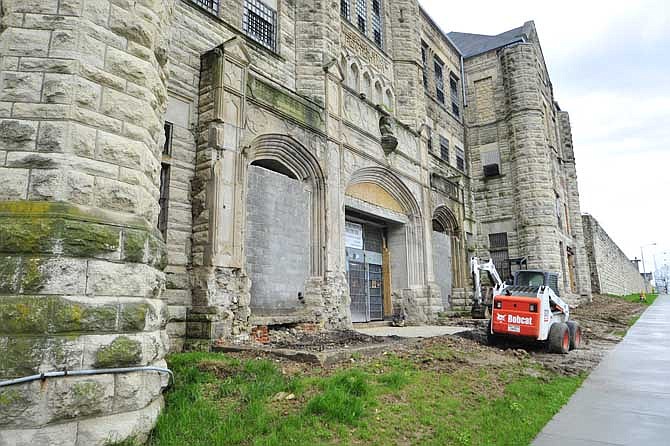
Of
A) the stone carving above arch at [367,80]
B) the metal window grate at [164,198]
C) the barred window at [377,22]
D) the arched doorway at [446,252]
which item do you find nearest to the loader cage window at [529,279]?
the arched doorway at [446,252]

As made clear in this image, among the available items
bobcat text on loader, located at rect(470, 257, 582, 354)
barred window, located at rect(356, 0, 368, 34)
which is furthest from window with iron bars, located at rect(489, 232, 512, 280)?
barred window, located at rect(356, 0, 368, 34)

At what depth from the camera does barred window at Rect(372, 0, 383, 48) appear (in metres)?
20.2

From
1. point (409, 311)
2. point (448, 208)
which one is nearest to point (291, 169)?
point (409, 311)

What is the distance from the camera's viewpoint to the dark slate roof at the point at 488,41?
94.9 feet

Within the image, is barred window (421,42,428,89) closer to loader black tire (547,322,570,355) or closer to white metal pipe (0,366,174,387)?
loader black tire (547,322,570,355)

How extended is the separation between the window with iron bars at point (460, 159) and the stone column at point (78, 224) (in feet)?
77.5

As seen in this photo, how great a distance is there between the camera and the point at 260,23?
1402 cm

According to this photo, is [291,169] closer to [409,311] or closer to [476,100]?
[409,311]

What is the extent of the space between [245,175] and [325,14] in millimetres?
7512

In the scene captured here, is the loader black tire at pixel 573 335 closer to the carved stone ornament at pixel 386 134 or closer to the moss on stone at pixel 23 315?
the carved stone ornament at pixel 386 134

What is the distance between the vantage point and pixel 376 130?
17219mm

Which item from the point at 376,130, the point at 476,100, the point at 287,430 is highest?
the point at 476,100

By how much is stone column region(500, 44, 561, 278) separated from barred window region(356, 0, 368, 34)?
12218 millimetres

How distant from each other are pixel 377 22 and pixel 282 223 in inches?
490
